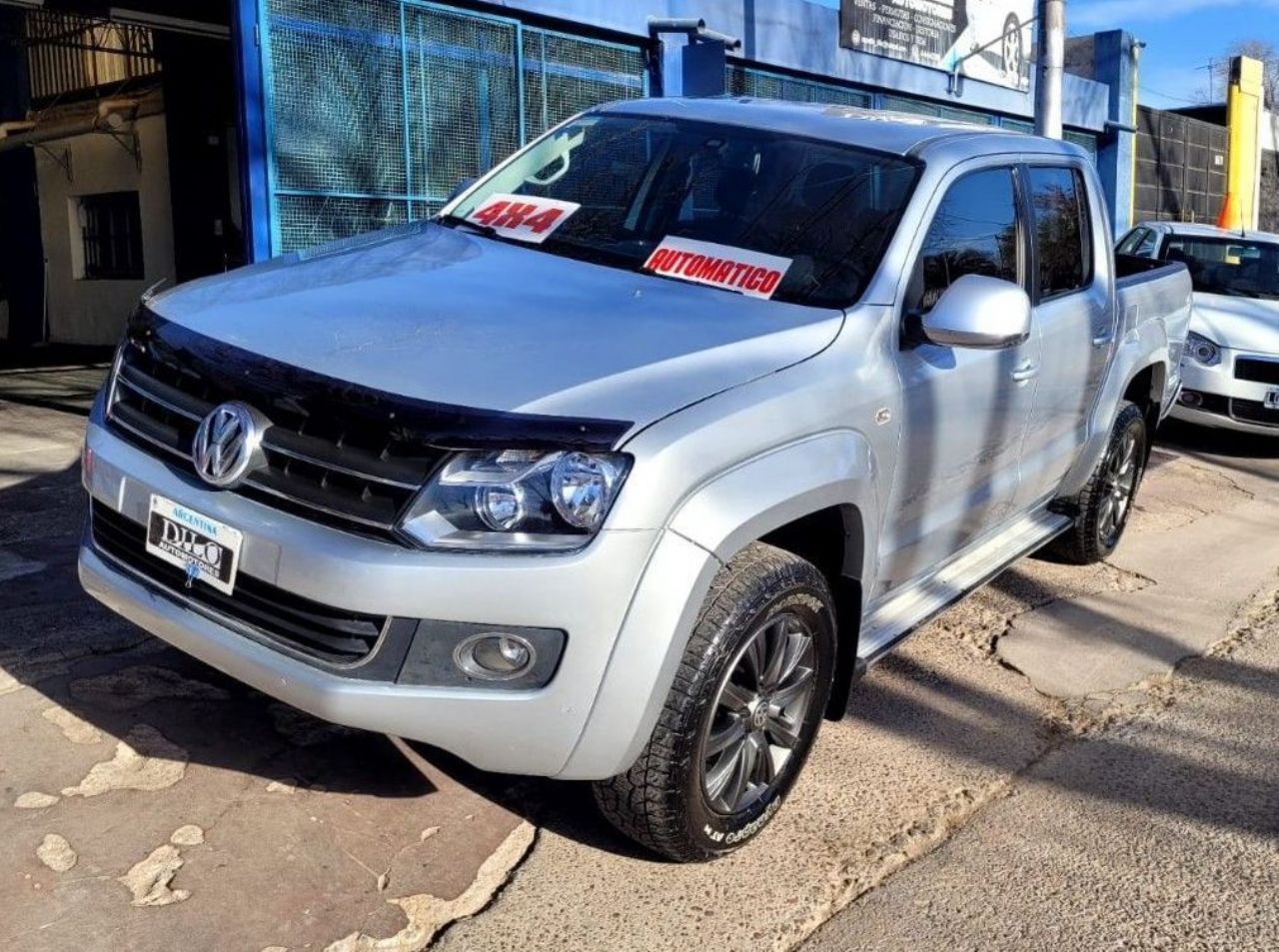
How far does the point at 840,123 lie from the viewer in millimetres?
4098

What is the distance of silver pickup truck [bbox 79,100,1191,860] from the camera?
2516 mm

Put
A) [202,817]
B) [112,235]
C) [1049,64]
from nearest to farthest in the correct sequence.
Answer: [202,817], [1049,64], [112,235]

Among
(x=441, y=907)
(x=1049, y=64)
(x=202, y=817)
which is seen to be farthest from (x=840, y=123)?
(x=1049, y=64)

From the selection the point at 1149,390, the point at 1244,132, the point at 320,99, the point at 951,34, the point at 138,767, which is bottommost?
the point at 138,767

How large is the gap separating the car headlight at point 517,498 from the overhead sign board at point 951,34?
41.1ft

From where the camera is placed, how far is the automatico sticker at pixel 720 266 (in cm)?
344

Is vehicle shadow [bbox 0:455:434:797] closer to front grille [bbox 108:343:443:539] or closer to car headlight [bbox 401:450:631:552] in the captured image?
front grille [bbox 108:343:443:539]

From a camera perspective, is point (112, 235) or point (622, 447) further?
point (112, 235)

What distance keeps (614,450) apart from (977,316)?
1.31 meters

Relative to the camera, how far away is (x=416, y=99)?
9.37 metres

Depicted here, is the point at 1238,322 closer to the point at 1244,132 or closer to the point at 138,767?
the point at 138,767

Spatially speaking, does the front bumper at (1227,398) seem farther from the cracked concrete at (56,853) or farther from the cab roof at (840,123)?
the cracked concrete at (56,853)

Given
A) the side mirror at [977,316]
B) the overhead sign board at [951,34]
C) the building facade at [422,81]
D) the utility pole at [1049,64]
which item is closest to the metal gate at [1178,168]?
the overhead sign board at [951,34]

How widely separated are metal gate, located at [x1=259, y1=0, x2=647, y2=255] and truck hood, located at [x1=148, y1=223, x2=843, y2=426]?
5.26m
